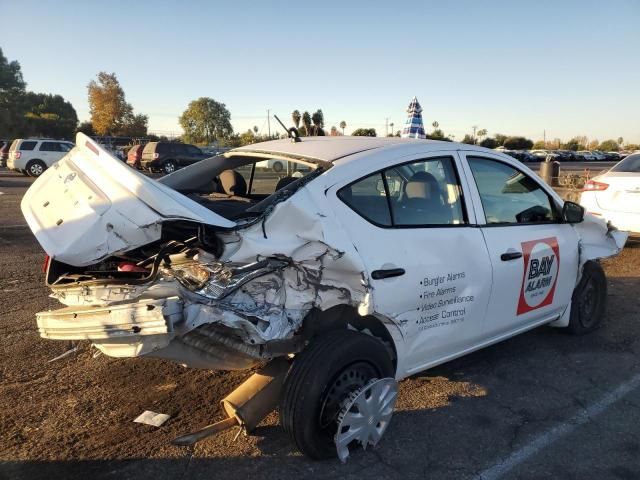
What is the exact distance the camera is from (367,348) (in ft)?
9.27

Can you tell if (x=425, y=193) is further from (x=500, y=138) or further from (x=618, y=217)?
(x=500, y=138)

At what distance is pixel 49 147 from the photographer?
23.4 metres

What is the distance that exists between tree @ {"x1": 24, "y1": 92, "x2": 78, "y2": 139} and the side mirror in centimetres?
6703

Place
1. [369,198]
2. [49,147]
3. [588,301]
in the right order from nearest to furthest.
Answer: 1. [369,198]
2. [588,301]
3. [49,147]

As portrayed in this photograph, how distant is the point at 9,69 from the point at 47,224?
75740mm

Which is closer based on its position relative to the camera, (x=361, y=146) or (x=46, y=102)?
(x=361, y=146)

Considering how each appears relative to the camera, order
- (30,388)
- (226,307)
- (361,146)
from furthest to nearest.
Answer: (30,388) → (361,146) → (226,307)

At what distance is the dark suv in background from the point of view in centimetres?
2741

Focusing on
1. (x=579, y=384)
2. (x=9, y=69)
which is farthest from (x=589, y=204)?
(x=9, y=69)

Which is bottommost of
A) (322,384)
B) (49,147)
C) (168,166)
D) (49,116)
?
(322,384)

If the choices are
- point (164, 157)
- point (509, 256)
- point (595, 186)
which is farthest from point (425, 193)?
point (164, 157)

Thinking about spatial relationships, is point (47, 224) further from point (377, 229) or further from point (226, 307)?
point (377, 229)

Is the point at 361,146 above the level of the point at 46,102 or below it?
below

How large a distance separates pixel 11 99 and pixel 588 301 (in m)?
73.2
